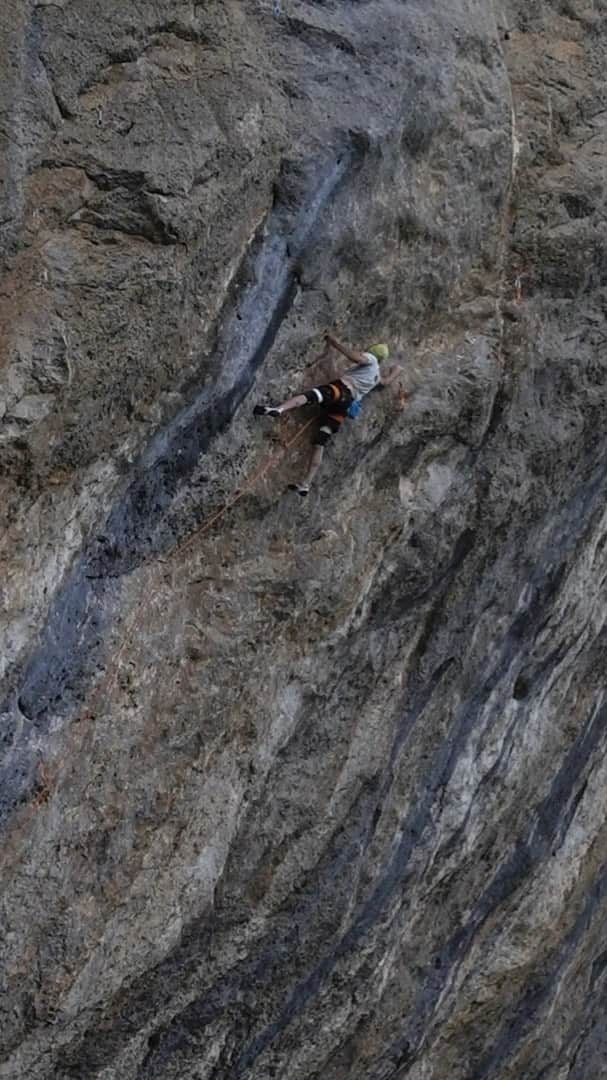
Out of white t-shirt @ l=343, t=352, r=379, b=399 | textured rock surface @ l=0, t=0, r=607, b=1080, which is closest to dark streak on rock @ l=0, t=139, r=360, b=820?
textured rock surface @ l=0, t=0, r=607, b=1080

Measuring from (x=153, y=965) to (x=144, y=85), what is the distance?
235 inches

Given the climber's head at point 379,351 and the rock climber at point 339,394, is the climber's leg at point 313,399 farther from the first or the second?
the climber's head at point 379,351

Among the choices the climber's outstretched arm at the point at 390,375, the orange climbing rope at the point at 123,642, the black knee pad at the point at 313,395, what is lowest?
the orange climbing rope at the point at 123,642

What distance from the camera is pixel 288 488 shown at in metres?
9.50

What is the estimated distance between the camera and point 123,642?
8.62 metres

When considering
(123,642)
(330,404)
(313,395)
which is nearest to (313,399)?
(313,395)

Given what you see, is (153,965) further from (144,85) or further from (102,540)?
(144,85)

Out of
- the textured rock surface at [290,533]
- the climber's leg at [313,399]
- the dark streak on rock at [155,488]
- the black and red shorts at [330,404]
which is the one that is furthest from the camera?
the black and red shorts at [330,404]

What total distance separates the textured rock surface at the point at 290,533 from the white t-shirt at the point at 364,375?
24 centimetres

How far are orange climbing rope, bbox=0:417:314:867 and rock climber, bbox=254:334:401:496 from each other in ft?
0.51

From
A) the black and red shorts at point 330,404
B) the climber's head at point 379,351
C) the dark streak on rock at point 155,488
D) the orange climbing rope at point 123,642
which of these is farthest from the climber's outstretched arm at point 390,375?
the dark streak on rock at point 155,488

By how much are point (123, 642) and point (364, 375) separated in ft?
8.65

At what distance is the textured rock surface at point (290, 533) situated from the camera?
317 inches

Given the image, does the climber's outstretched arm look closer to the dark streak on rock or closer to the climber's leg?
the climber's leg
